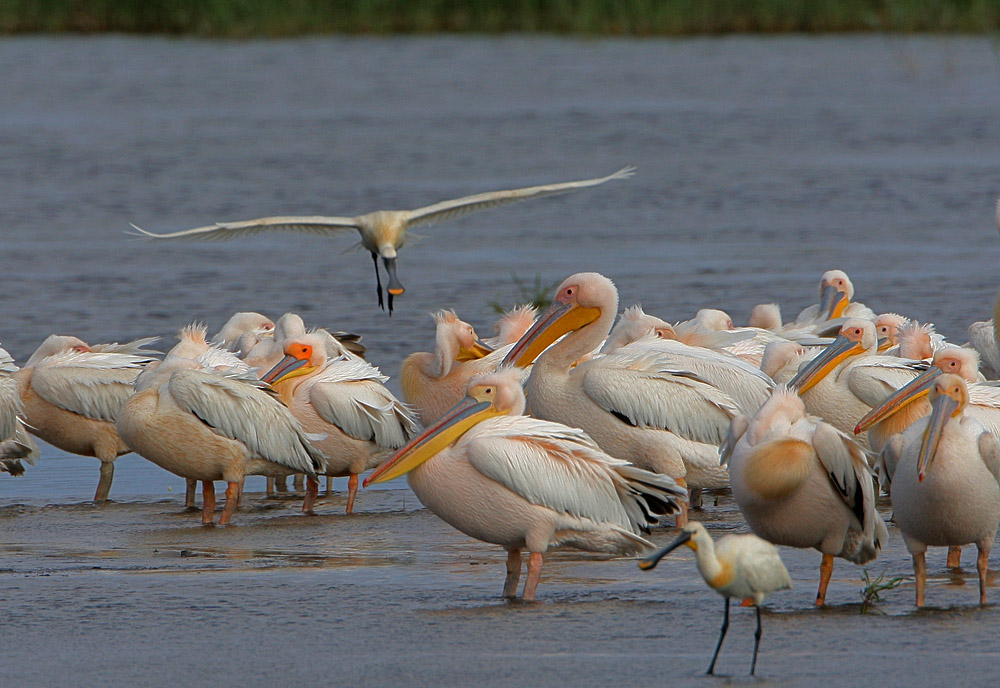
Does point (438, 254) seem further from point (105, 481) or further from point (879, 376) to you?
point (879, 376)

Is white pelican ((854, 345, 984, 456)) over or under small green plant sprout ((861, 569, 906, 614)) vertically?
over

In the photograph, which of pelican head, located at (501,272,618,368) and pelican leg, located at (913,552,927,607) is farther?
pelican head, located at (501,272,618,368)

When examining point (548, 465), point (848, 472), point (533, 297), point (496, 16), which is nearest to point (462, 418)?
A: point (548, 465)

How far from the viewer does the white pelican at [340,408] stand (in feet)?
23.9

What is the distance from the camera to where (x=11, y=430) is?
23.9 feet

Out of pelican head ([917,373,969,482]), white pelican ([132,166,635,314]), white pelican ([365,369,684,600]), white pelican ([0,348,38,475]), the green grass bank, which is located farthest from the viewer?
the green grass bank

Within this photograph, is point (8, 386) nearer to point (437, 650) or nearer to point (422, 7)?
point (437, 650)

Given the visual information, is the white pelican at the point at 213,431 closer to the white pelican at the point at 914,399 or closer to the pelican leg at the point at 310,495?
the pelican leg at the point at 310,495

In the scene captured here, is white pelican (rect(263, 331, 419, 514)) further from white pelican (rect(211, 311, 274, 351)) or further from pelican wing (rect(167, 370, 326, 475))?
white pelican (rect(211, 311, 274, 351))

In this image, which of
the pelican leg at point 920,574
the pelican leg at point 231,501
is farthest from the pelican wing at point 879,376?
the pelican leg at point 231,501

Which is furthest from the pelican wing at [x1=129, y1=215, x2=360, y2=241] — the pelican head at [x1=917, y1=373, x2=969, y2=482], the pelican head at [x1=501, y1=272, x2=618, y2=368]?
the pelican head at [x1=917, y1=373, x2=969, y2=482]

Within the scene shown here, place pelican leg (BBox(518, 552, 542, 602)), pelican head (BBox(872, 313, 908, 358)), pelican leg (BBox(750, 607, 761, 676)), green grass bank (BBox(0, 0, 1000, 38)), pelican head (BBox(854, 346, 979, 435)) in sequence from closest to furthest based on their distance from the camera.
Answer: pelican leg (BBox(750, 607, 761, 676))
pelican leg (BBox(518, 552, 542, 602))
pelican head (BBox(854, 346, 979, 435))
pelican head (BBox(872, 313, 908, 358))
green grass bank (BBox(0, 0, 1000, 38))

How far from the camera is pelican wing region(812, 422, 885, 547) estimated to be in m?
5.19

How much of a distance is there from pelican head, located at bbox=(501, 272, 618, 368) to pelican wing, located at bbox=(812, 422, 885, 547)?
5.40 ft
